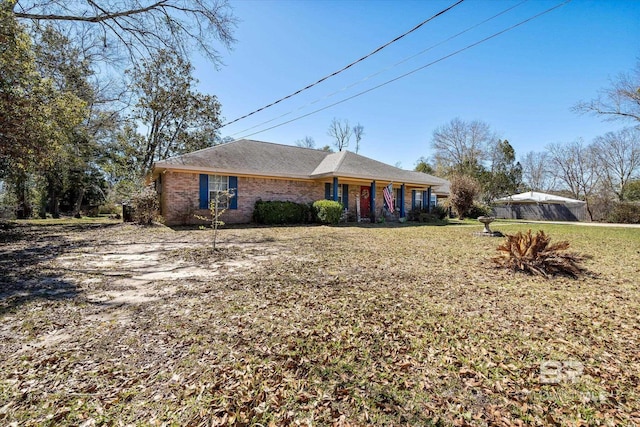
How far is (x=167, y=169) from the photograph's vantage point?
12.3 metres

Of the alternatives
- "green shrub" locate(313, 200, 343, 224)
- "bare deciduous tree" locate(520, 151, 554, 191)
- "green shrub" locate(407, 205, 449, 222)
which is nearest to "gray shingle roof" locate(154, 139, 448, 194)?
"green shrub" locate(313, 200, 343, 224)

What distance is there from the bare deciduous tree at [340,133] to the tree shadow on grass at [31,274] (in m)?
33.0

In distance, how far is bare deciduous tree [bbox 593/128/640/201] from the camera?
25.5 m

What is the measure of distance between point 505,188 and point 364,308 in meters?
37.8

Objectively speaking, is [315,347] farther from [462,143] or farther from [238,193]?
[462,143]

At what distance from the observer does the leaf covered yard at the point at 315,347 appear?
6.31 feet

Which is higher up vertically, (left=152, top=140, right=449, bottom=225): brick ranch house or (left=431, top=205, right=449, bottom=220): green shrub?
(left=152, top=140, right=449, bottom=225): brick ranch house

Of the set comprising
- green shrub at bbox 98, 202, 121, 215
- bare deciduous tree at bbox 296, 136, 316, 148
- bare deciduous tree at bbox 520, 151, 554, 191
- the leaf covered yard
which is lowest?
the leaf covered yard

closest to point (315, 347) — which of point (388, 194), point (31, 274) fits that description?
point (31, 274)

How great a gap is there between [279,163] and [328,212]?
167 inches

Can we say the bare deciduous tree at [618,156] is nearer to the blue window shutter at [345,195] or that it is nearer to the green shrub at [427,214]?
the green shrub at [427,214]

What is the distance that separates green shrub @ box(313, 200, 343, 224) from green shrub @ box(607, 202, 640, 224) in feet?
67.2

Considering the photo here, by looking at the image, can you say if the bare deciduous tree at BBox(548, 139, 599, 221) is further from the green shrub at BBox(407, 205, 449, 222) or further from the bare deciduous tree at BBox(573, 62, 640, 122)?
the green shrub at BBox(407, 205, 449, 222)

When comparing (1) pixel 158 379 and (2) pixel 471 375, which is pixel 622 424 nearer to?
(2) pixel 471 375
